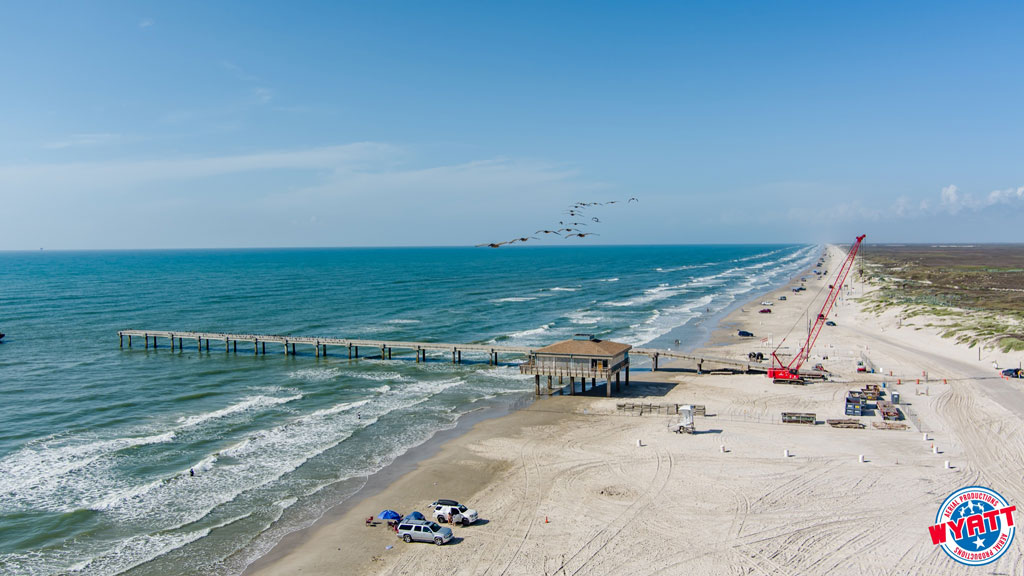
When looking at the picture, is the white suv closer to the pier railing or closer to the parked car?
the parked car

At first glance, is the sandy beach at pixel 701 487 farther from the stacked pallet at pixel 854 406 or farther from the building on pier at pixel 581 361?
the building on pier at pixel 581 361

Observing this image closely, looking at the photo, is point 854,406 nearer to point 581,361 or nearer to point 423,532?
point 581,361

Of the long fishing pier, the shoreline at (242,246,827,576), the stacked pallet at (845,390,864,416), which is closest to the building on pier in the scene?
the shoreline at (242,246,827,576)

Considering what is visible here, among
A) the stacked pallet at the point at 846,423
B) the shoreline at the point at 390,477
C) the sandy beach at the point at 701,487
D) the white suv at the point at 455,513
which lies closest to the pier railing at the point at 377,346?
the shoreline at the point at 390,477

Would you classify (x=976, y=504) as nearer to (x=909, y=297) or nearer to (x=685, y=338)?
(x=685, y=338)

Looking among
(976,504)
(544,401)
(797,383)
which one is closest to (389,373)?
(544,401)

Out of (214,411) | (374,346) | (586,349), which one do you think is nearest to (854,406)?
(586,349)
